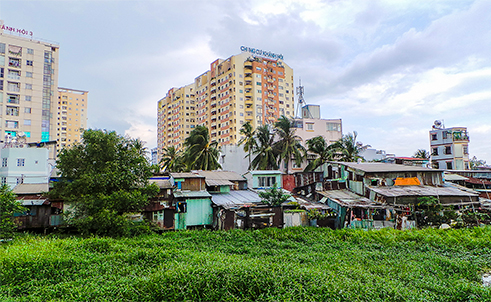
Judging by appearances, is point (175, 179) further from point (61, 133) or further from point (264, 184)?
point (61, 133)

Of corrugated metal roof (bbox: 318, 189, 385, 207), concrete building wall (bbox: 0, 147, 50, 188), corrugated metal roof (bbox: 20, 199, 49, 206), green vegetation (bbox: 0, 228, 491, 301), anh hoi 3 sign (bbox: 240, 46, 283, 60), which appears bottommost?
green vegetation (bbox: 0, 228, 491, 301)

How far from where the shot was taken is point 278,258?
1263 cm

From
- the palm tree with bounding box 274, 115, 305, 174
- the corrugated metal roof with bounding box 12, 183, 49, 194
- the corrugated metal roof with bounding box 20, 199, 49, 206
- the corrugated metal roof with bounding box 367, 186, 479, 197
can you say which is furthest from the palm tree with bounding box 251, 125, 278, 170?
the corrugated metal roof with bounding box 20, 199, 49, 206

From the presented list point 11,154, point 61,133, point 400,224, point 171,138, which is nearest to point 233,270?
point 400,224

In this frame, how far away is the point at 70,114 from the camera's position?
94812 mm

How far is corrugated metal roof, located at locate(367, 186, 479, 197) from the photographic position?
21.9 meters

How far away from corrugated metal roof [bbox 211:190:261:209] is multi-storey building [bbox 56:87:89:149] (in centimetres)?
8362

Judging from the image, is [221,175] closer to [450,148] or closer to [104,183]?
[104,183]

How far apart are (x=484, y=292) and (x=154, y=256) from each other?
10994 millimetres

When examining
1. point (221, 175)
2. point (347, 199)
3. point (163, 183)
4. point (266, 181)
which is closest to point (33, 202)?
point (163, 183)

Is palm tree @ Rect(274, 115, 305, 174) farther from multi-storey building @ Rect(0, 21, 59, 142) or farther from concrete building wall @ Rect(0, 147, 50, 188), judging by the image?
multi-storey building @ Rect(0, 21, 59, 142)

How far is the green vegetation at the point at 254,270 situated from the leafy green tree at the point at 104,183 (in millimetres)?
2358

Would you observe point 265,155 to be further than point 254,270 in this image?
Yes

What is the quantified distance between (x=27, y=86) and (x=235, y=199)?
42.5 m
